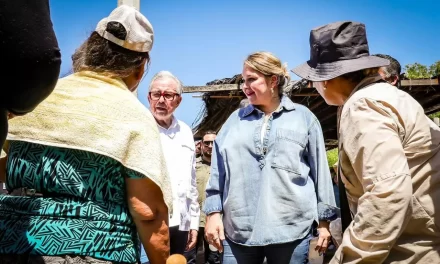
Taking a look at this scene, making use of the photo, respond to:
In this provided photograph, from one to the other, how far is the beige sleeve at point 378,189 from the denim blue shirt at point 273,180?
125cm

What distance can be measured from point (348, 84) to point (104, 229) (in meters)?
1.28

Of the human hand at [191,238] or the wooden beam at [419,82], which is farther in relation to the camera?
the wooden beam at [419,82]

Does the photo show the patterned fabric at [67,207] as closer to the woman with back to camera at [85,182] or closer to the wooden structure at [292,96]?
the woman with back to camera at [85,182]

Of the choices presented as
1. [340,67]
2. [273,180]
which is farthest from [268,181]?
[340,67]

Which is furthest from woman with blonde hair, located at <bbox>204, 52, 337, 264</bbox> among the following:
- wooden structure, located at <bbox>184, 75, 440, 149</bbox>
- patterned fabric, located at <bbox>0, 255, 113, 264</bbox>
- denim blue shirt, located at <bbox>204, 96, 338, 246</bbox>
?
wooden structure, located at <bbox>184, 75, 440, 149</bbox>

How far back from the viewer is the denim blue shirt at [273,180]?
10.7 ft

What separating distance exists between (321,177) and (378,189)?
152cm

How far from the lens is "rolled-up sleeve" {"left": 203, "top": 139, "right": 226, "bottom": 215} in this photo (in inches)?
138

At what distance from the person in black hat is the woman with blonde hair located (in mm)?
958

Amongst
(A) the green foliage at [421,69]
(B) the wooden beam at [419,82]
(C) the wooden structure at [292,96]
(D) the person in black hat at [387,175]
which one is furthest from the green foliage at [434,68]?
(D) the person in black hat at [387,175]

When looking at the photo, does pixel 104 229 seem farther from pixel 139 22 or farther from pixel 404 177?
pixel 404 177

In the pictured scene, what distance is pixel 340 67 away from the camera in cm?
239

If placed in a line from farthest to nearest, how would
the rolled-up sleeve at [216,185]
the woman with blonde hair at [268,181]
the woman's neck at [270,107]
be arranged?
the woman's neck at [270,107]
the rolled-up sleeve at [216,185]
the woman with blonde hair at [268,181]

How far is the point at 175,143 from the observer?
15.1 feet
